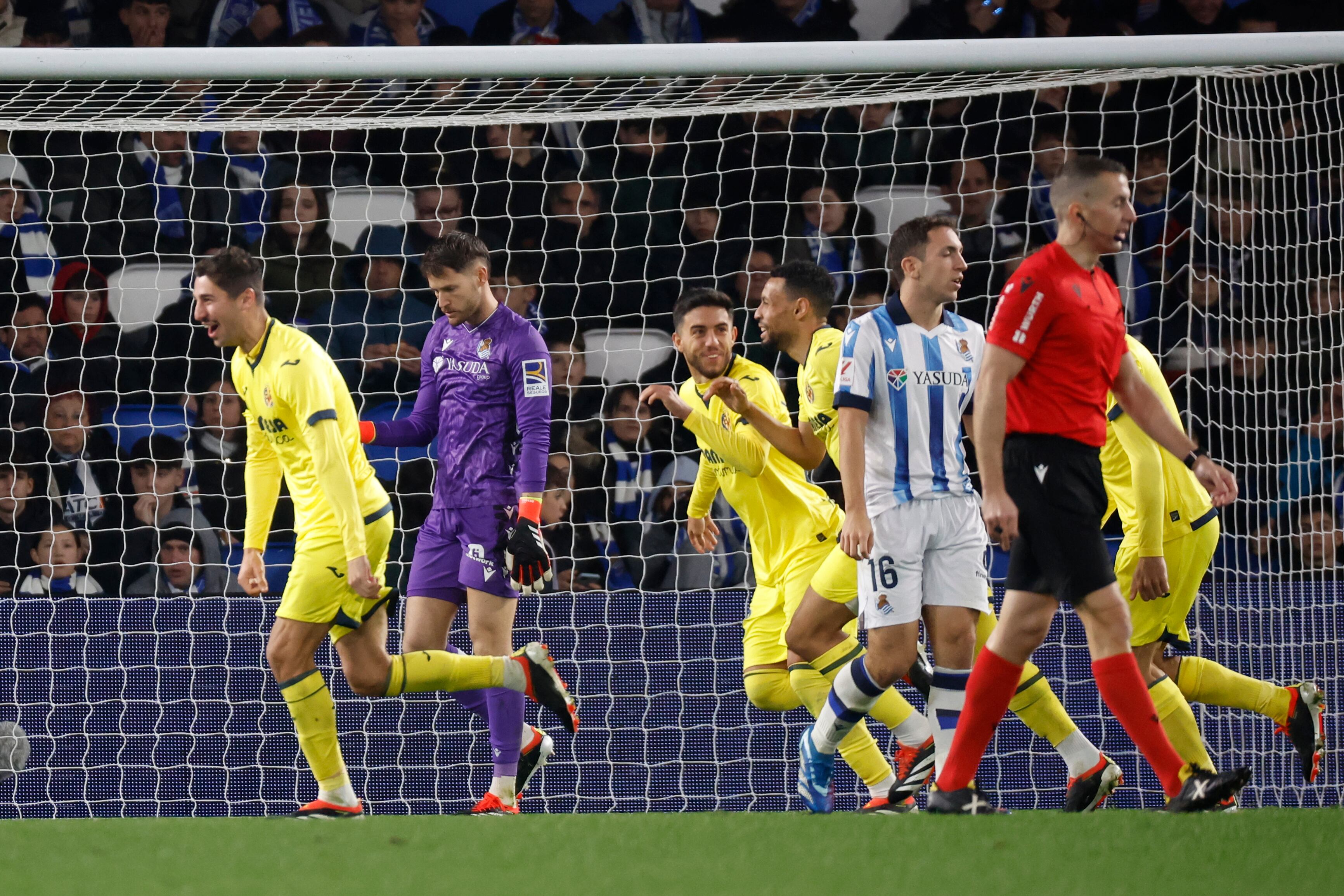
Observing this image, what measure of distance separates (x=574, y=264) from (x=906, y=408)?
338 cm

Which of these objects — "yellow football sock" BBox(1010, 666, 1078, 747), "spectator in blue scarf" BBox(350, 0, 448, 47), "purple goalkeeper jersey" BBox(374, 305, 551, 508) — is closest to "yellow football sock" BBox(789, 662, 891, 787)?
"yellow football sock" BBox(1010, 666, 1078, 747)

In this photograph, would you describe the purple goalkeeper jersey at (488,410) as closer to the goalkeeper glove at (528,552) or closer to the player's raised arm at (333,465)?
the goalkeeper glove at (528,552)

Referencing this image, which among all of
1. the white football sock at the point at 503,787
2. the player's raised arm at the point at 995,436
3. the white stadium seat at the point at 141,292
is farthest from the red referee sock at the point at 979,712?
the white stadium seat at the point at 141,292

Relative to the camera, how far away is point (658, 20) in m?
8.62

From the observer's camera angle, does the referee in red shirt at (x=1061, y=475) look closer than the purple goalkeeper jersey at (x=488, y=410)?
Yes

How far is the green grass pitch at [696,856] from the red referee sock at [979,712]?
0.65ft

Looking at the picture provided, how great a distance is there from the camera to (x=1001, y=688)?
12.5 feet

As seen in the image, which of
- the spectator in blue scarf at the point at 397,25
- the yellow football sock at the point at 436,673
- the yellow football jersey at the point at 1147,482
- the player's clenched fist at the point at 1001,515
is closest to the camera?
the player's clenched fist at the point at 1001,515

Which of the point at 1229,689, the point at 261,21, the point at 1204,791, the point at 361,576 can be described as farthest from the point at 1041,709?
the point at 261,21

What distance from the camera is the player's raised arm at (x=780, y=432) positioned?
463cm

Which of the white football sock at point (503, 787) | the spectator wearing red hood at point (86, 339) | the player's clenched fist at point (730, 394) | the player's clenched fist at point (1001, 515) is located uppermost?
the spectator wearing red hood at point (86, 339)

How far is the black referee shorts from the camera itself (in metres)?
3.72

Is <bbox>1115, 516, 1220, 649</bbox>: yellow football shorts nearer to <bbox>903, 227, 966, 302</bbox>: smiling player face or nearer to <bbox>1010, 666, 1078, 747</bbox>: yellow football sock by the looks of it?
<bbox>1010, 666, 1078, 747</bbox>: yellow football sock

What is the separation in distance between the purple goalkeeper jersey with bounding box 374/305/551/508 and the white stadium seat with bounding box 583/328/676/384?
1.82 m
